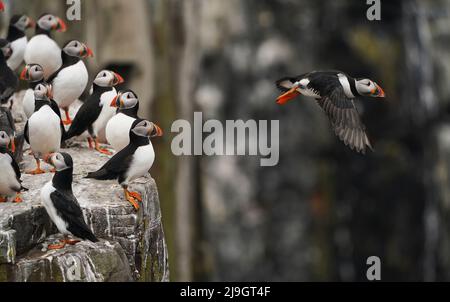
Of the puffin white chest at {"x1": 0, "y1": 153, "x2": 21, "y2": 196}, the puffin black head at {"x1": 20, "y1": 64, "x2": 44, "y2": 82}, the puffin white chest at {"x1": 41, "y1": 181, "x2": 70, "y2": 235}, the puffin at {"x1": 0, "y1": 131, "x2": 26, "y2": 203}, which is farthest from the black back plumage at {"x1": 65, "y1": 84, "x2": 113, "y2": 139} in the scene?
the puffin white chest at {"x1": 41, "y1": 181, "x2": 70, "y2": 235}

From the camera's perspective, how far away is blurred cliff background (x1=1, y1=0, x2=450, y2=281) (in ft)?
74.5

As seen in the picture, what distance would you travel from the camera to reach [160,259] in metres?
8.84

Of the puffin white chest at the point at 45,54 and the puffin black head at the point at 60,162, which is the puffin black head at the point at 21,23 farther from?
the puffin black head at the point at 60,162

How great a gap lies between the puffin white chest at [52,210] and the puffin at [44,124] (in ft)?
2.85

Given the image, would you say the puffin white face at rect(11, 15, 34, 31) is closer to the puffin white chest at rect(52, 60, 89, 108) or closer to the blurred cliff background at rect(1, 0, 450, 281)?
the puffin white chest at rect(52, 60, 89, 108)

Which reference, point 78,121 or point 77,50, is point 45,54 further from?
point 78,121

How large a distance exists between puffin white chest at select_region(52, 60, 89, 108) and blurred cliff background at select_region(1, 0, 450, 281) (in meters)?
10.4

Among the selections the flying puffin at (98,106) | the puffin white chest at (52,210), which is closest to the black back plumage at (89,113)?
the flying puffin at (98,106)

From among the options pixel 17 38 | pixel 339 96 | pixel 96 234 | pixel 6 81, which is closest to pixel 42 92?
pixel 96 234

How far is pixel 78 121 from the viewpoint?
30.1 feet

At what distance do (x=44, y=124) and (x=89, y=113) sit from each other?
750 millimetres

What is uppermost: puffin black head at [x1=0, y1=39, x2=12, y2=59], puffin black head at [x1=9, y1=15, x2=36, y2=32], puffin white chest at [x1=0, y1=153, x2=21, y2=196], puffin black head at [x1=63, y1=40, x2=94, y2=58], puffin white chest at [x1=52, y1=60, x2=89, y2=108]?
puffin black head at [x1=9, y1=15, x2=36, y2=32]
